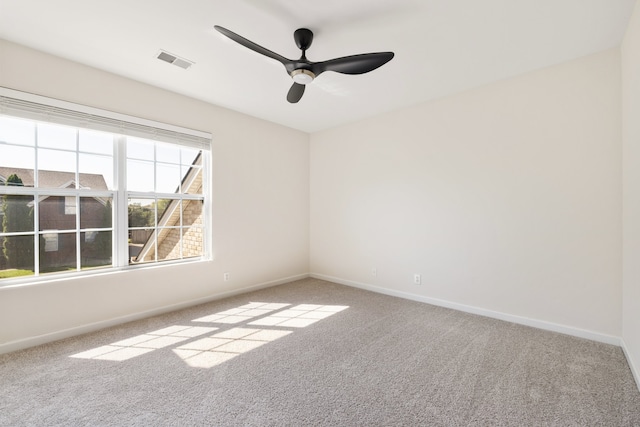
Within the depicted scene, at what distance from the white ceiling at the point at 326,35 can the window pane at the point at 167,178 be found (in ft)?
3.00

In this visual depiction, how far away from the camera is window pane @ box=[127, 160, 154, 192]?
10.3 feet

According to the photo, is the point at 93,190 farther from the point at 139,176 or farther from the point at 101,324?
the point at 101,324

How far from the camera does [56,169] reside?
271cm

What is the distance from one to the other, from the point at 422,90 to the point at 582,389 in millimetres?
2972

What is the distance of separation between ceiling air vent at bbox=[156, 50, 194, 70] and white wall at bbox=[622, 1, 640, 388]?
346cm

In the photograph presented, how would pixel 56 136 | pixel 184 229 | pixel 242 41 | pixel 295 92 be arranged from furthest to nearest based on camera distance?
pixel 184 229 → pixel 56 136 → pixel 295 92 → pixel 242 41

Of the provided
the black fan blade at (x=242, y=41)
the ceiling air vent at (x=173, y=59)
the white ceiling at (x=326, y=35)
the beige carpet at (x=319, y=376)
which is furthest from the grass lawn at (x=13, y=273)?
the black fan blade at (x=242, y=41)

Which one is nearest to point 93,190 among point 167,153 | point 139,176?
point 139,176

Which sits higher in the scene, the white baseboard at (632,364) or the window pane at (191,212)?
the window pane at (191,212)

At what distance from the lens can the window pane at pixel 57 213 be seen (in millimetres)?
2652

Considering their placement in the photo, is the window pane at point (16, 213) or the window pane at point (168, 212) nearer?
the window pane at point (16, 213)

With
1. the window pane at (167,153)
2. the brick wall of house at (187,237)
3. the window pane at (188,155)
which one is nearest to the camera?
the window pane at (167,153)

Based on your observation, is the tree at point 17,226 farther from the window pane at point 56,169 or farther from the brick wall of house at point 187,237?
the brick wall of house at point 187,237

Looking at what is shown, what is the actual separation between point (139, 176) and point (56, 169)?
0.69 metres
